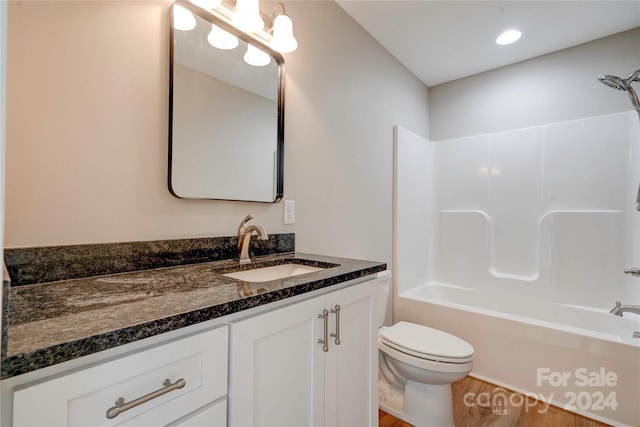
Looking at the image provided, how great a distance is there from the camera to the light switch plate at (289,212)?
1.52m

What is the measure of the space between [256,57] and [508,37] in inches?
74.5

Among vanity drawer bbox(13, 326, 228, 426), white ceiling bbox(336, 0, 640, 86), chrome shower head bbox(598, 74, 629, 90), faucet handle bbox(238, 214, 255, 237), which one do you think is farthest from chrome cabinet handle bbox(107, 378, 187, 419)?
chrome shower head bbox(598, 74, 629, 90)

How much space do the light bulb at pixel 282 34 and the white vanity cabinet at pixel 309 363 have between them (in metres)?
1.09

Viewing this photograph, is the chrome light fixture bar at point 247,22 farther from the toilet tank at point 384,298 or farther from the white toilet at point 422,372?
the white toilet at point 422,372

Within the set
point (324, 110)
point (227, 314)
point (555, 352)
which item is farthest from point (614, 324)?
point (227, 314)

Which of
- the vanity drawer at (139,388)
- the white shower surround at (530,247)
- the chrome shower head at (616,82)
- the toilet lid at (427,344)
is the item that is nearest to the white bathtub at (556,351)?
the white shower surround at (530,247)

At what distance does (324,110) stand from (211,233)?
983mm

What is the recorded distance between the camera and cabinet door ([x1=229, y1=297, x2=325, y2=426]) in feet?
2.33

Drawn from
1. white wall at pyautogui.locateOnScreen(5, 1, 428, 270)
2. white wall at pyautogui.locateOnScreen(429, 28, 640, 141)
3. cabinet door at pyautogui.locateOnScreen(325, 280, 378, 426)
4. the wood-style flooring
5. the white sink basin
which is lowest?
the wood-style flooring

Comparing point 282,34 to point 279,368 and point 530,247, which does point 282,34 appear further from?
point 530,247

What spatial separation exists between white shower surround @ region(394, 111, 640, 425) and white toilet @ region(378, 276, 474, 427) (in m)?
0.56

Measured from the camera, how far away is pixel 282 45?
1.33 meters

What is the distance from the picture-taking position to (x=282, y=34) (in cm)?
130

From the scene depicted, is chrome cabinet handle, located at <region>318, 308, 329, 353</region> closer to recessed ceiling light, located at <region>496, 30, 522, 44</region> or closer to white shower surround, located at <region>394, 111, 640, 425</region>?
white shower surround, located at <region>394, 111, 640, 425</region>
